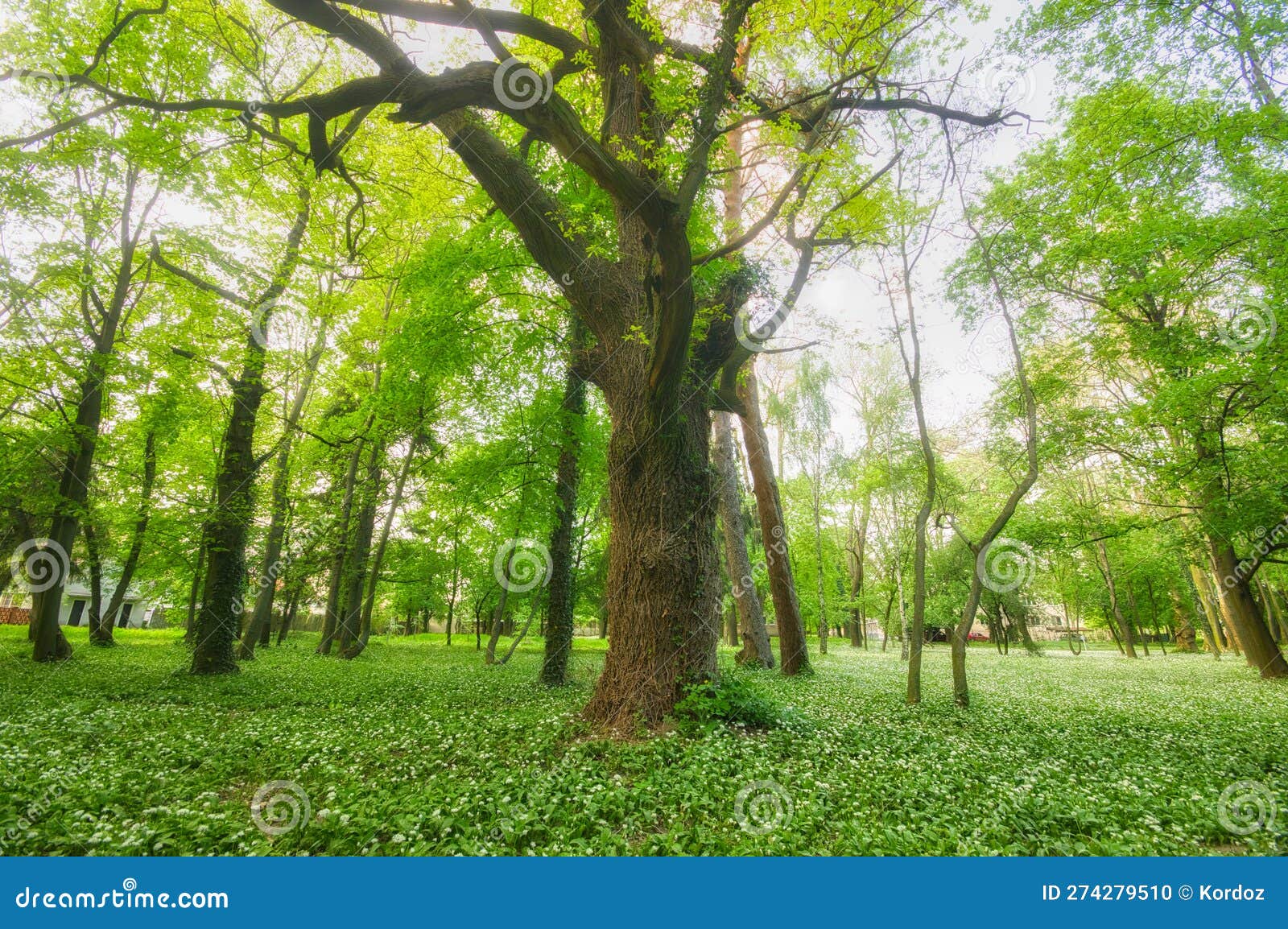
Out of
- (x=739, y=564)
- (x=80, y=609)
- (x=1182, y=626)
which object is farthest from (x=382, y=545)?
(x=1182, y=626)

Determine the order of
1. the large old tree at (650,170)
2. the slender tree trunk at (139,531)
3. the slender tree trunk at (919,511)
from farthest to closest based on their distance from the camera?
the slender tree trunk at (139,531) < the slender tree trunk at (919,511) < the large old tree at (650,170)

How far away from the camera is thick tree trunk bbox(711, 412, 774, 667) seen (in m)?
15.6

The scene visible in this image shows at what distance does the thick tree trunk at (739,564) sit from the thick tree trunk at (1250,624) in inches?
535

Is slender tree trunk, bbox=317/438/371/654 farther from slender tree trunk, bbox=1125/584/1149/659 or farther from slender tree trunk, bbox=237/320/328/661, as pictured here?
slender tree trunk, bbox=1125/584/1149/659

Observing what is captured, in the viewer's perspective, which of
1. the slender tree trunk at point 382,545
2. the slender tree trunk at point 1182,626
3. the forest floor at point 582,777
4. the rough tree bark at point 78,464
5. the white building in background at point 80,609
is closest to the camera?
the forest floor at point 582,777

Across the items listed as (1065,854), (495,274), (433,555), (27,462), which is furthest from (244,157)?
(433,555)

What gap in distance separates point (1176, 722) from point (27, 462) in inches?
921

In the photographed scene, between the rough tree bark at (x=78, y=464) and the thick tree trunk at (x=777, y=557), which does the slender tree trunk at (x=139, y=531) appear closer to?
the rough tree bark at (x=78, y=464)

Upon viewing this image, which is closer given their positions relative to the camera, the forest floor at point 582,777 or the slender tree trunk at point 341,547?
the forest floor at point 582,777

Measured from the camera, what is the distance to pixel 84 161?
1152cm

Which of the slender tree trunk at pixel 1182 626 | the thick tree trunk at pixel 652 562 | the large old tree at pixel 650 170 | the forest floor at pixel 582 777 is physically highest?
the large old tree at pixel 650 170

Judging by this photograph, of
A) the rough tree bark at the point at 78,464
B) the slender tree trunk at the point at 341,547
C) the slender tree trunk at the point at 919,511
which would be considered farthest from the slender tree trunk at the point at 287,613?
the slender tree trunk at the point at 919,511

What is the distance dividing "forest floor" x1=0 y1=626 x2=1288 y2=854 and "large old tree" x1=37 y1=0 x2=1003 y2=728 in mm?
1570

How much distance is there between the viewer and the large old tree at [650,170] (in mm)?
5309
